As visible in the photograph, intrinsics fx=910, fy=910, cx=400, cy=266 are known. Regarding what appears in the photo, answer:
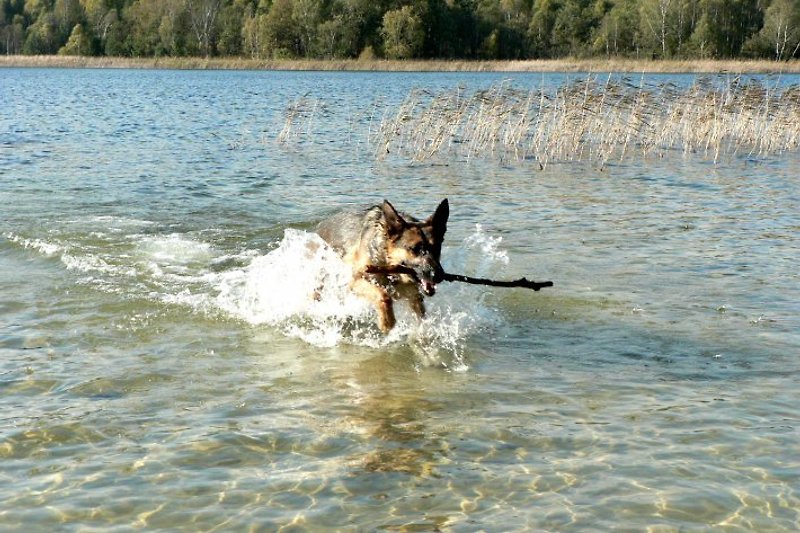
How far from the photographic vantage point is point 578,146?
78.1ft

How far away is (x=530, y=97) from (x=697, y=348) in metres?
16.4

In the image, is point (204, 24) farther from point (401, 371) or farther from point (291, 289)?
point (401, 371)

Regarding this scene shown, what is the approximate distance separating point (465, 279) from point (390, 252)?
80 centimetres

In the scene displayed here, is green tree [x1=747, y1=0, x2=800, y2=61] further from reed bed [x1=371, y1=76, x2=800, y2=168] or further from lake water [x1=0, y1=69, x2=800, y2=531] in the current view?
lake water [x1=0, y1=69, x2=800, y2=531]

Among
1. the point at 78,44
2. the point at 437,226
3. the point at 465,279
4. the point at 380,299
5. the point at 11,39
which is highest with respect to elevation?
the point at 11,39

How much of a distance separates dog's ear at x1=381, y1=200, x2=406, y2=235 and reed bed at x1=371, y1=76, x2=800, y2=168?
1475 cm

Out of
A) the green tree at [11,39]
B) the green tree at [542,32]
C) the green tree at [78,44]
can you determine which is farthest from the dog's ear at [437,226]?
the green tree at [11,39]

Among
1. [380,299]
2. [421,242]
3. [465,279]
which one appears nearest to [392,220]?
[421,242]

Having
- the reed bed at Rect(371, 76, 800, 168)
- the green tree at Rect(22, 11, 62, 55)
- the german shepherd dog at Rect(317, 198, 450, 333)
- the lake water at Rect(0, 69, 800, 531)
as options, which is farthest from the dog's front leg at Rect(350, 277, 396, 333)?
the green tree at Rect(22, 11, 62, 55)

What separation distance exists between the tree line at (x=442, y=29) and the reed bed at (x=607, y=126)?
188ft

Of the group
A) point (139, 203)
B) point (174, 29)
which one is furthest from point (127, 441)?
point (174, 29)

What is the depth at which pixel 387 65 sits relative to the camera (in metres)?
86.1

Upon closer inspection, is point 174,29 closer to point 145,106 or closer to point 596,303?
point 145,106

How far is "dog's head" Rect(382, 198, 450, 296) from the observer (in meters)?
7.76
